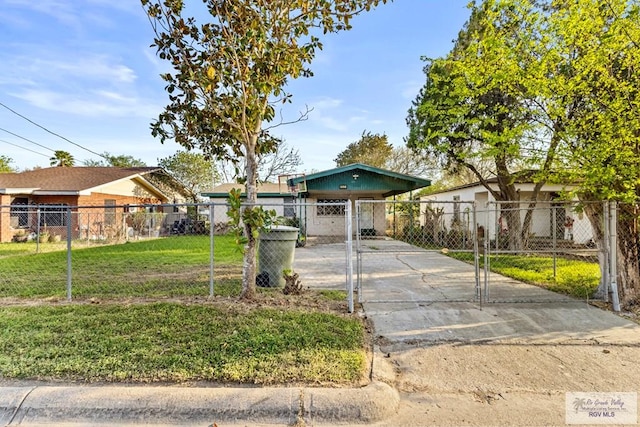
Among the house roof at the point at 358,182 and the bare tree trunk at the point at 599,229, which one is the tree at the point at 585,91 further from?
the house roof at the point at 358,182

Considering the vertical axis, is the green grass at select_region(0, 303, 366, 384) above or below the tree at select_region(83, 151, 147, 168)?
below

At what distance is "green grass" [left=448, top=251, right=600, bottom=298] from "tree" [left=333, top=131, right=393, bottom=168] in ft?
70.8

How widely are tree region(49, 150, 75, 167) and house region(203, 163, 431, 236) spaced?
14.1 meters

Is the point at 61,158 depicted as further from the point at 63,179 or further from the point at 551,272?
the point at 551,272

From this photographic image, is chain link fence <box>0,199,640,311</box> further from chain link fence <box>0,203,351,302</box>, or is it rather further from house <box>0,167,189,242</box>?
house <box>0,167,189,242</box>

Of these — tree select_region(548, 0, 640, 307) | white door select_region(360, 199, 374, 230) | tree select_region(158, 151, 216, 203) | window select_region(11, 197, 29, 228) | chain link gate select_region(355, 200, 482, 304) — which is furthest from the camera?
tree select_region(158, 151, 216, 203)

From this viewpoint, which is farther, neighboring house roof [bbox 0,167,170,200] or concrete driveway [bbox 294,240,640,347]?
neighboring house roof [bbox 0,167,170,200]

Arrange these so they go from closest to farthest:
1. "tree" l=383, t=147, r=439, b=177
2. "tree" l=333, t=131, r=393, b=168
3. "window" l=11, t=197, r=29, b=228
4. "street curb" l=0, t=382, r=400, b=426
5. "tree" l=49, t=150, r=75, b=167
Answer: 1. "street curb" l=0, t=382, r=400, b=426
2. "window" l=11, t=197, r=29, b=228
3. "tree" l=49, t=150, r=75, b=167
4. "tree" l=383, t=147, r=439, b=177
5. "tree" l=333, t=131, r=393, b=168

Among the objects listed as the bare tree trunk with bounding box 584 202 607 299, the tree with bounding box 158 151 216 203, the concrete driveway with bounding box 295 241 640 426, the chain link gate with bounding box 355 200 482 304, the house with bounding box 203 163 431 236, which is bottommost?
the concrete driveway with bounding box 295 241 640 426

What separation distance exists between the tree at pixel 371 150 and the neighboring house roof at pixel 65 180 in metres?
18.8

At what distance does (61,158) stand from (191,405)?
33.1m

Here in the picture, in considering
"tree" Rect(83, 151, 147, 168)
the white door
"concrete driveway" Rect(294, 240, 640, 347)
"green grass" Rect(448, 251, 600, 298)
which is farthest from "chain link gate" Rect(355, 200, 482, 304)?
"tree" Rect(83, 151, 147, 168)

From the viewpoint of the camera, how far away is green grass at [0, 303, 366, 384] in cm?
317

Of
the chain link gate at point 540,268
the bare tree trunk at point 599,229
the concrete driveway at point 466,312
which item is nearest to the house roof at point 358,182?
the chain link gate at point 540,268
